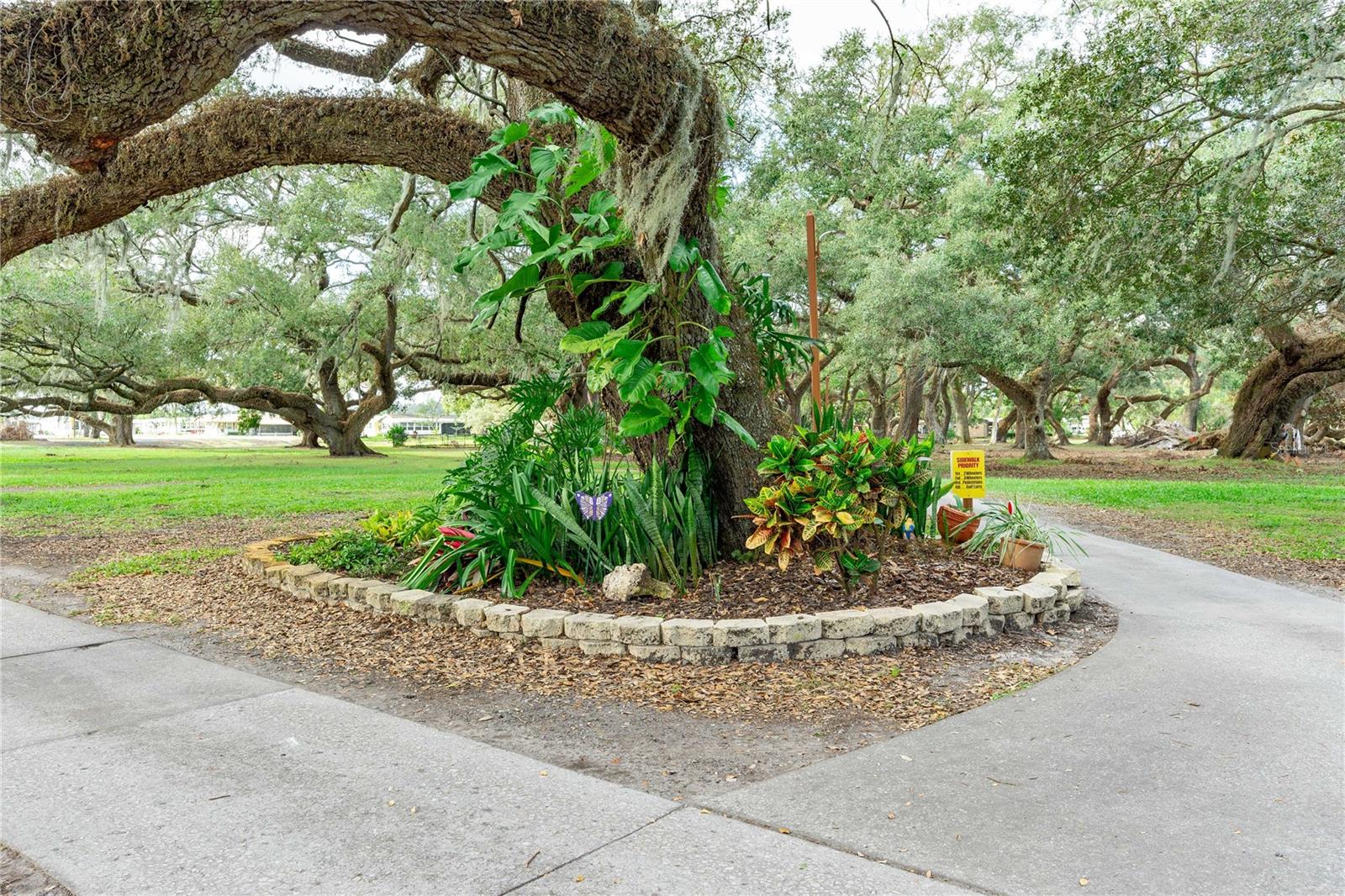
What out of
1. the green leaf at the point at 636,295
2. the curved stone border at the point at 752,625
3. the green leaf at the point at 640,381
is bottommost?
the curved stone border at the point at 752,625

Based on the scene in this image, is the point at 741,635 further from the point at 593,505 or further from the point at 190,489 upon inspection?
the point at 190,489

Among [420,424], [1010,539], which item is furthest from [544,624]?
[420,424]

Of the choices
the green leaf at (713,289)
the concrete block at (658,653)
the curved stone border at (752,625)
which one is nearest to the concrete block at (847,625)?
the curved stone border at (752,625)

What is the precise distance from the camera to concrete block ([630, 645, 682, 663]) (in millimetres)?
4070

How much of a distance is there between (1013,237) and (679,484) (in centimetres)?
828

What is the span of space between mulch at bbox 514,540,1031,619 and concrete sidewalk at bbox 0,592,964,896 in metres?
1.49

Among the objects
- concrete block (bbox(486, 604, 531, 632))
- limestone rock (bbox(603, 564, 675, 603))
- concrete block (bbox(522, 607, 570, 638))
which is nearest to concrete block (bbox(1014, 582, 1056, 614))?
limestone rock (bbox(603, 564, 675, 603))

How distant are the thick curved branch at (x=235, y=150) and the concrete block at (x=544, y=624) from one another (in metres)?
3.21

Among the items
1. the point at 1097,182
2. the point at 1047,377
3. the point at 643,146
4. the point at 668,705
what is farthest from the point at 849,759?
the point at 1047,377

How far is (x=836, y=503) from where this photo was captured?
173 inches

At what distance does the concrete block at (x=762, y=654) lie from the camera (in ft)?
13.3

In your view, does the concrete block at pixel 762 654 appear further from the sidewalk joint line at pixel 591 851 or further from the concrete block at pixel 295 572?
the concrete block at pixel 295 572

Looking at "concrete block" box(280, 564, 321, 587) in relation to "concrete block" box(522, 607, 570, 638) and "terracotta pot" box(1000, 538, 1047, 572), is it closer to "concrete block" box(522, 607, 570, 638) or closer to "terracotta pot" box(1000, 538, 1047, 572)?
"concrete block" box(522, 607, 570, 638)

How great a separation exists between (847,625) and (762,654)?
1.54 feet
